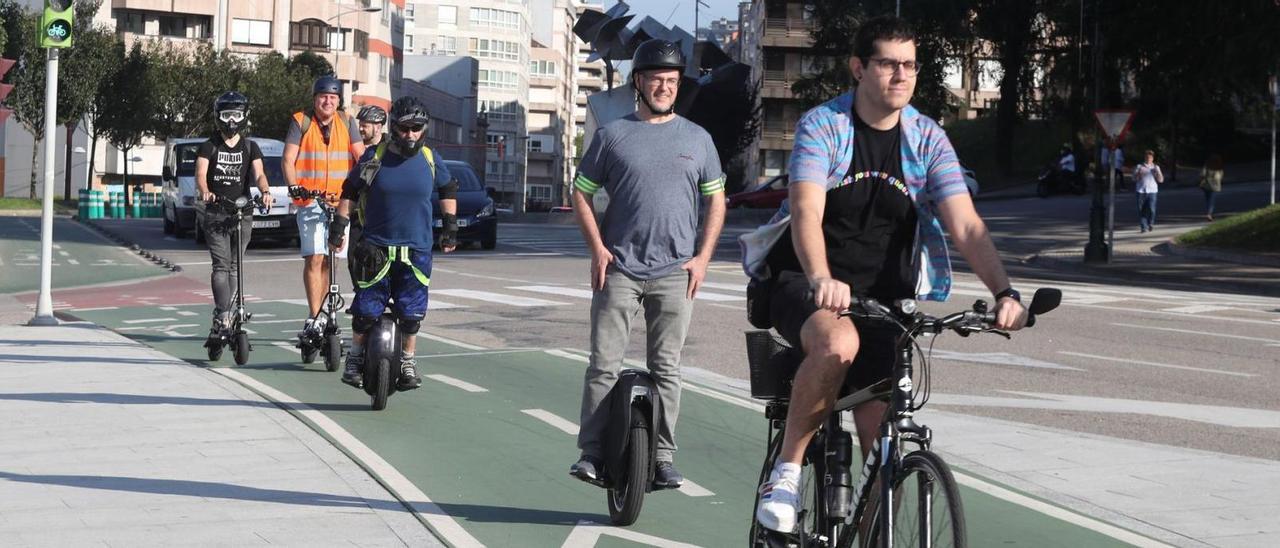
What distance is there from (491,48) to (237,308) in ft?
473

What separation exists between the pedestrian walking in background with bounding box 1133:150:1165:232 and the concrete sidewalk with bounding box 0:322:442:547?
2921cm

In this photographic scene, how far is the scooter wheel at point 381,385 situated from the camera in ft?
30.3

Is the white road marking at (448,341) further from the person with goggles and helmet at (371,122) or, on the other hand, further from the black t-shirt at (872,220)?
the black t-shirt at (872,220)

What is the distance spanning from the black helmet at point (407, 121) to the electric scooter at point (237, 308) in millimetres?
2503

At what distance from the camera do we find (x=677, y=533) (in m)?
6.35

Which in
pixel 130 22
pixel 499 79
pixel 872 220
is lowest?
pixel 872 220

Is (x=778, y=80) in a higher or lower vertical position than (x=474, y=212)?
higher

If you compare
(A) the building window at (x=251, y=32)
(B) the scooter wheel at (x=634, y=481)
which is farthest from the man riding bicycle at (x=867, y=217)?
(A) the building window at (x=251, y=32)

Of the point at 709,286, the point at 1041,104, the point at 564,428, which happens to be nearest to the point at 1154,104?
the point at 1041,104

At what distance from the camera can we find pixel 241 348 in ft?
38.7

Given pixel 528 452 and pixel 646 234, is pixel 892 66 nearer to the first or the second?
pixel 646 234

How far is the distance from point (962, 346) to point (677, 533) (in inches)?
336

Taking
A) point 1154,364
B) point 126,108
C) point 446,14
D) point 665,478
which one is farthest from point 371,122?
point 446,14

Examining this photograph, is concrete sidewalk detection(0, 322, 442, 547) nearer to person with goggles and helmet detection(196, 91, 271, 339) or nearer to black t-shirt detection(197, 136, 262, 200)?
person with goggles and helmet detection(196, 91, 271, 339)
